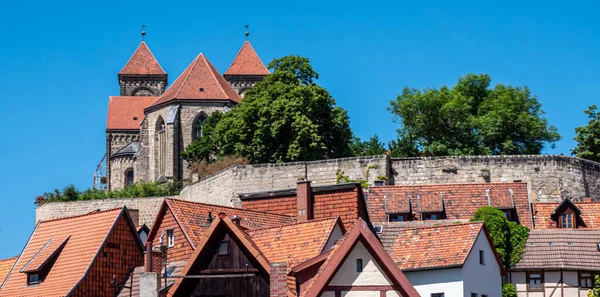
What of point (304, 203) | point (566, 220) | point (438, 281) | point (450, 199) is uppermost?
point (450, 199)

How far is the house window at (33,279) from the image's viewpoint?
43.2 m

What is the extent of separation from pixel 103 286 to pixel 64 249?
259 centimetres

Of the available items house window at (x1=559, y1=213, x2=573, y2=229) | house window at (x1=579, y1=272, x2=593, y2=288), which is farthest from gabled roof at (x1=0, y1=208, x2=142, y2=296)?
house window at (x1=559, y1=213, x2=573, y2=229)

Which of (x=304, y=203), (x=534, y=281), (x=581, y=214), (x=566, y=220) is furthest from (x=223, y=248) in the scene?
(x=581, y=214)

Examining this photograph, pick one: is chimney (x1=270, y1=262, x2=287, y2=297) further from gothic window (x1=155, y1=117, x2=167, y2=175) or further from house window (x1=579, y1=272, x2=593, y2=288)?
gothic window (x1=155, y1=117, x2=167, y2=175)

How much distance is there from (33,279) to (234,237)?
10.3 metres

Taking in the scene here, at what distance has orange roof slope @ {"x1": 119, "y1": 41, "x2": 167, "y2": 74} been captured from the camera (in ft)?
457

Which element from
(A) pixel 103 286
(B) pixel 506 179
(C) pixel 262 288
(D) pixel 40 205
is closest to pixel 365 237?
(C) pixel 262 288

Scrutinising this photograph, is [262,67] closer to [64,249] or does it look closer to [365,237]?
[64,249]

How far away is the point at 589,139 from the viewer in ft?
278

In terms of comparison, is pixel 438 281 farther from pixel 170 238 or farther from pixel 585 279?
pixel 585 279

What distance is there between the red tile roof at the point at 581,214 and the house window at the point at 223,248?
89.2ft

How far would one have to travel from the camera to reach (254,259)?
35.5 m

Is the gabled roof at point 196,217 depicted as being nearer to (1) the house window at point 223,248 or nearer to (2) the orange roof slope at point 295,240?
(2) the orange roof slope at point 295,240
